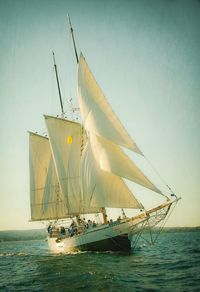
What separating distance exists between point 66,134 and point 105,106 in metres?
12.0

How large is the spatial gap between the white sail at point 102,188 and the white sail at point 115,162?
1.04 m

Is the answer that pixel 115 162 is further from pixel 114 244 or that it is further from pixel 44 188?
pixel 44 188

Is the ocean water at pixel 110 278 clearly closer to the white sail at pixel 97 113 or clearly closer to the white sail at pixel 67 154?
the white sail at pixel 97 113

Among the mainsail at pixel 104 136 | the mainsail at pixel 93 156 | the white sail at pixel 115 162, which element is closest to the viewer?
the white sail at pixel 115 162

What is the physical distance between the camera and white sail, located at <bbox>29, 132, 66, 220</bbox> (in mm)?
44719

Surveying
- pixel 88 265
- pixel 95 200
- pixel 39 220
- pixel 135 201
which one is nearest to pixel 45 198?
pixel 39 220

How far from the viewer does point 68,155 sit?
1569 inches

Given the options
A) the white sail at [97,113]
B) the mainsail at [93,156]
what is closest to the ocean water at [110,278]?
the mainsail at [93,156]

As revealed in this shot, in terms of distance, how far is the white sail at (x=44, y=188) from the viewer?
44.7m

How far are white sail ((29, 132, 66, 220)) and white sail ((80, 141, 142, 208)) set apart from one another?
12.9 metres

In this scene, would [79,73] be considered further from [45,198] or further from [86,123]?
[45,198]

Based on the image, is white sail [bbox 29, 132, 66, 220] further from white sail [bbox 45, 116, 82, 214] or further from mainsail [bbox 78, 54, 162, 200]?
mainsail [bbox 78, 54, 162, 200]

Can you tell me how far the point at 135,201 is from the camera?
30547 millimetres

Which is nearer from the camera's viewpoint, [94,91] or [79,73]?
[94,91]
